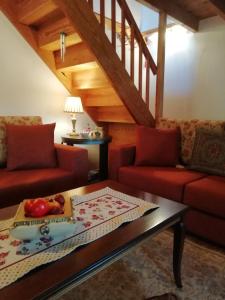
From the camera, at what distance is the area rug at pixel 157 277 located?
1.30 meters

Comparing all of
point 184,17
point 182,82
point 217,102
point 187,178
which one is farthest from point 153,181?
point 184,17

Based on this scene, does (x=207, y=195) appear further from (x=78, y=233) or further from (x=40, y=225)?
(x=40, y=225)

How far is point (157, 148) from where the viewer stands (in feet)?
7.86

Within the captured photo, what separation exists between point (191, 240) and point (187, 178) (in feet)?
1.62

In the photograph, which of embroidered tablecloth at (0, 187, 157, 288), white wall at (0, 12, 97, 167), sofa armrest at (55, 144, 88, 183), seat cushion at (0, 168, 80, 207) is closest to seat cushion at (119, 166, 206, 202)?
sofa armrest at (55, 144, 88, 183)

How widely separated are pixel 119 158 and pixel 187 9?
2014mm

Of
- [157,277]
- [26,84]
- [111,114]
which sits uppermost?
[26,84]

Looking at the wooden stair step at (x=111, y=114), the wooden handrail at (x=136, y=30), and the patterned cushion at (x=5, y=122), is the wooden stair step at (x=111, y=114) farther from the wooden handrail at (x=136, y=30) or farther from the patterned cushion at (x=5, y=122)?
the patterned cushion at (x=5, y=122)

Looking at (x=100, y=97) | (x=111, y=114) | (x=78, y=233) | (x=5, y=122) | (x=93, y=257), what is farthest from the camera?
(x=111, y=114)

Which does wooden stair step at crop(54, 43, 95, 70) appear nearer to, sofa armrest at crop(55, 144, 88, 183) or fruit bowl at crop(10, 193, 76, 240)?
Answer: sofa armrest at crop(55, 144, 88, 183)

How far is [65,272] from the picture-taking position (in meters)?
0.83

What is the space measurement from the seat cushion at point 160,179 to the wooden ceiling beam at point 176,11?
1.80 metres

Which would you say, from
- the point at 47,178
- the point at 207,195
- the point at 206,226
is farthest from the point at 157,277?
the point at 47,178

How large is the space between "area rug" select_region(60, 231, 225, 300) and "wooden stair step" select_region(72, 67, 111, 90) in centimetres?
177
